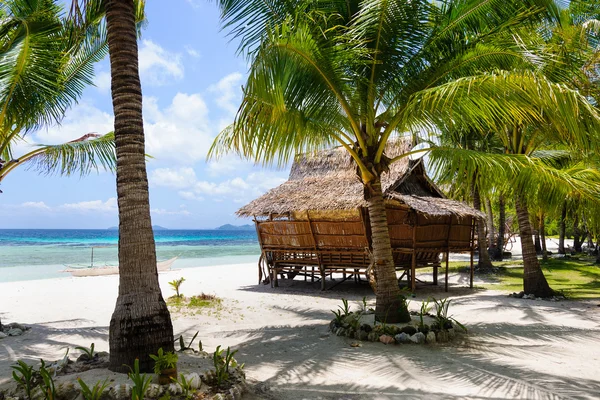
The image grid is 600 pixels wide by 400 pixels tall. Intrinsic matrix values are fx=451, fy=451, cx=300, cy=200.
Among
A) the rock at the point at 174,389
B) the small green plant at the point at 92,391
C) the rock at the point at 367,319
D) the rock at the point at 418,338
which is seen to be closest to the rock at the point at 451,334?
the rock at the point at 418,338

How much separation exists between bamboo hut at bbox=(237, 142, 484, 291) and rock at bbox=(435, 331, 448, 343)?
14.2ft

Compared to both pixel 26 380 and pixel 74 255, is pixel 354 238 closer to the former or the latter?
pixel 26 380

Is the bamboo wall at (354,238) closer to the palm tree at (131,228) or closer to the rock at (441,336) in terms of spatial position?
the rock at (441,336)

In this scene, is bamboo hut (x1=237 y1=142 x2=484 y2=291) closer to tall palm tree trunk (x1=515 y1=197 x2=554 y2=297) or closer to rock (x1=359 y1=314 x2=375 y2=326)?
tall palm tree trunk (x1=515 y1=197 x2=554 y2=297)

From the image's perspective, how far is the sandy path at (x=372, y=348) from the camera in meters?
4.70

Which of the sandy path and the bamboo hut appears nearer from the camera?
the sandy path

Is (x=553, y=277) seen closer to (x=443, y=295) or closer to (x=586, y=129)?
(x=443, y=295)

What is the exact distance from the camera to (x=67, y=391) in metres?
3.93

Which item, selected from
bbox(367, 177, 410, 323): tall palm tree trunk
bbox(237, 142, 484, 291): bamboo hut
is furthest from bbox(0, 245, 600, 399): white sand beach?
bbox(237, 142, 484, 291): bamboo hut

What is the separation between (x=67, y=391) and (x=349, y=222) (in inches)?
354

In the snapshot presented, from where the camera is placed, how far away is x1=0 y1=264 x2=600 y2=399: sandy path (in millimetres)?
4703

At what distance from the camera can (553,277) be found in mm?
14977

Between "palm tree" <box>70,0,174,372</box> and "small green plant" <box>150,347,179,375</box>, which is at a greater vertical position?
"palm tree" <box>70,0,174,372</box>

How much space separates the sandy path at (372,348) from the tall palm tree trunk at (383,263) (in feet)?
2.53
